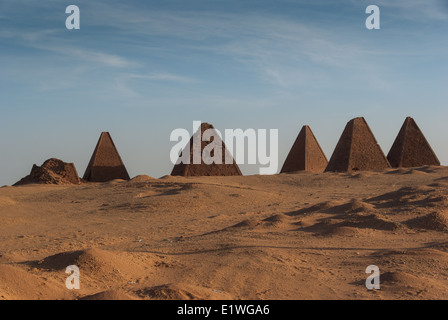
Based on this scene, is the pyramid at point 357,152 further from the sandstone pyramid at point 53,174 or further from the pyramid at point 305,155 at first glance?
the sandstone pyramid at point 53,174

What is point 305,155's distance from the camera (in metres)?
20.2

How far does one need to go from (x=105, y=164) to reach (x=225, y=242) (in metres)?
14.9

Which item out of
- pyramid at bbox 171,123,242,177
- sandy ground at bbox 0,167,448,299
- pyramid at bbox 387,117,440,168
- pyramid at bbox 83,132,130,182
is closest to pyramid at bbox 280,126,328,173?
pyramid at bbox 171,123,242,177

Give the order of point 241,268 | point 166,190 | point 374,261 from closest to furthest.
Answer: point 241,268, point 374,261, point 166,190

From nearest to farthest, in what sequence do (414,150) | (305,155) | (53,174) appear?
(53,174) < (414,150) < (305,155)

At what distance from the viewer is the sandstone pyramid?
1883cm

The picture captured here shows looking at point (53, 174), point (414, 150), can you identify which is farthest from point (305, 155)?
point (53, 174)

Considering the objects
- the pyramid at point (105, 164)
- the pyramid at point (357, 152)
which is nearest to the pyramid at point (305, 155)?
the pyramid at point (357, 152)

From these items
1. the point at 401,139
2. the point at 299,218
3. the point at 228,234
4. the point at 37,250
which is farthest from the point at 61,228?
the point at 401,139

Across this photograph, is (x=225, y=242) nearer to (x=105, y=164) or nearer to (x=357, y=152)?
(x=357, y=152)

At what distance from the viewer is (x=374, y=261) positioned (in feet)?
19.2

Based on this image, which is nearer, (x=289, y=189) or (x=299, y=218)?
(x=299, y=218)
